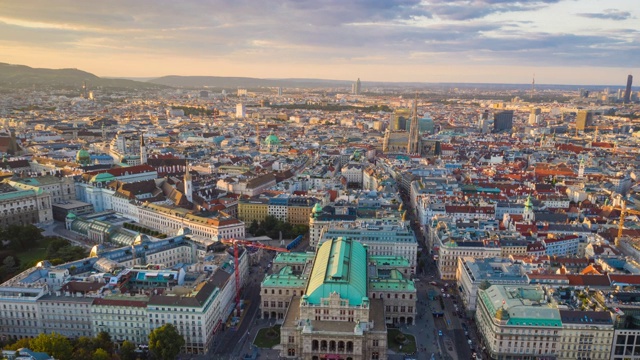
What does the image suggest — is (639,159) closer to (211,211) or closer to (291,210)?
(291,210)

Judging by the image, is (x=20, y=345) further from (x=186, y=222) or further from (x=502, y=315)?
(x=502, y=315)

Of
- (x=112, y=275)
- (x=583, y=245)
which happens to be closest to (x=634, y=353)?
(x=583, y=245)

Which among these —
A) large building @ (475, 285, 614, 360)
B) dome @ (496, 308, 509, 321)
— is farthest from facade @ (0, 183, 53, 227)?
dome @ (496, 308, 509, 321)

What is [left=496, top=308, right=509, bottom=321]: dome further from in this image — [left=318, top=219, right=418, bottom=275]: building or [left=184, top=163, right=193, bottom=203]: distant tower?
[left=184, top=163, right=193, bottom=203]: distant tower

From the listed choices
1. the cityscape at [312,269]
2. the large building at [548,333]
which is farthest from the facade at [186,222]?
the large building at [548,333]

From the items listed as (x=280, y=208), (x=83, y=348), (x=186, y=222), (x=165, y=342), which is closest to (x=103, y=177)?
(x=186, y=222)

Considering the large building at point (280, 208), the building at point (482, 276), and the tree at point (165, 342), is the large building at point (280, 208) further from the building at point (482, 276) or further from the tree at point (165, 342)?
the tree at point (165, 342)
